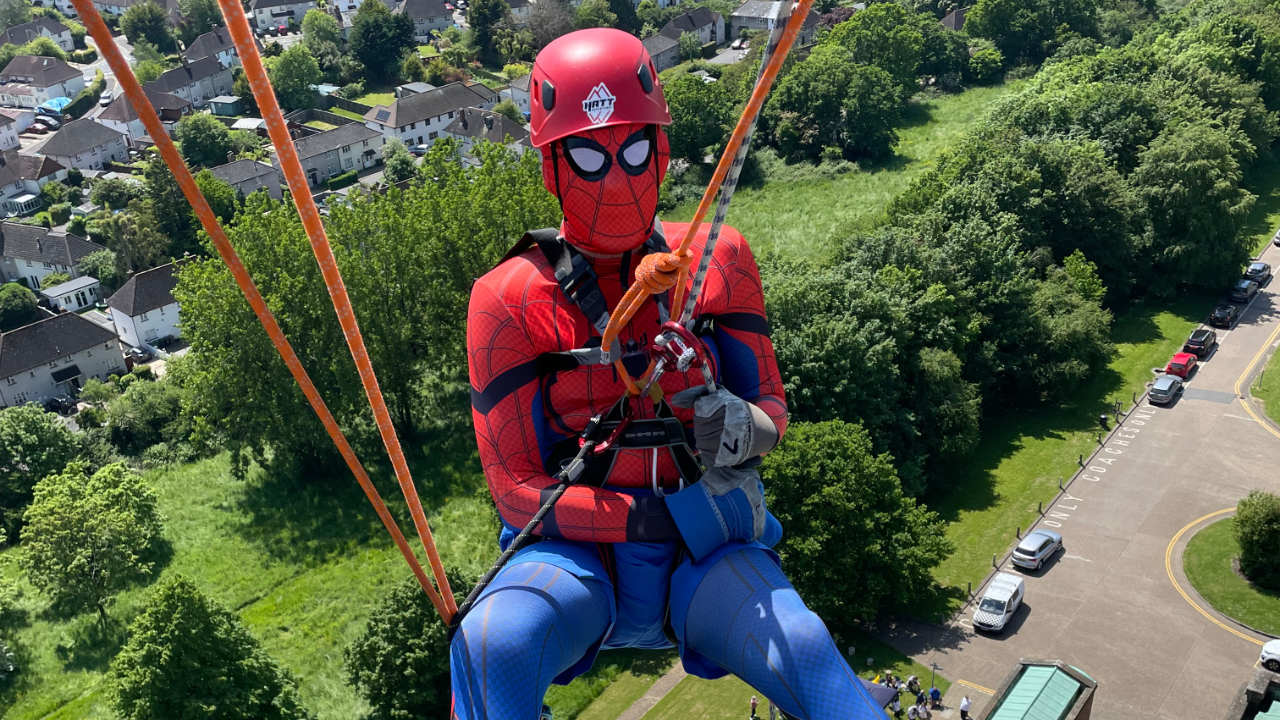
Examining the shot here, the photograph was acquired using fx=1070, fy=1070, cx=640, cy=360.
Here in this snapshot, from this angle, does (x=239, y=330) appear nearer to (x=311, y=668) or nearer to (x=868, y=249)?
(x=311, y=668)

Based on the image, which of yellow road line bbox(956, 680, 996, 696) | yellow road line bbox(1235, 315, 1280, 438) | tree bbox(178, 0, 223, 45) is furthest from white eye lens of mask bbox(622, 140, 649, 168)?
tree bbox(178, 0, 223, 45)

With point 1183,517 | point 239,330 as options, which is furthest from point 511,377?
point 1183,517

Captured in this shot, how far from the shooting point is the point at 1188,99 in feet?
228

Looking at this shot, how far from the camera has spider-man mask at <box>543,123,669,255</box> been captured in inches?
437

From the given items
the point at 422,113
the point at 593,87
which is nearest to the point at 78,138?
the point at 422,113

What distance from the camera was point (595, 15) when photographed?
126750 millimetres

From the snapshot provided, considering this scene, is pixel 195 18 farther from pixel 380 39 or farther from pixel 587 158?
pixel 587 158

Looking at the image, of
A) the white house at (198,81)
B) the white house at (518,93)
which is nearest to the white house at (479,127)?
the white house at (518,93)

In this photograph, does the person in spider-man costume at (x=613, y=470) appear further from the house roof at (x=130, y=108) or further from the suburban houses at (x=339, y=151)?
the house roof at (x=130, y=108)

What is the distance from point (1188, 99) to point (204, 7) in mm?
120387

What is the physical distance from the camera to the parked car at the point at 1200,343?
5575cm

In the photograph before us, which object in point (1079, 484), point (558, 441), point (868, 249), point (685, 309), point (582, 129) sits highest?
point (582, 129)

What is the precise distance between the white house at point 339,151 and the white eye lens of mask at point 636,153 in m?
91.3

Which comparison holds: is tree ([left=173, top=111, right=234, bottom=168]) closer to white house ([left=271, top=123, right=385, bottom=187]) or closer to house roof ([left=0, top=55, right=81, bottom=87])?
white house ([left=271, top=123, right=385, bottom=187])
